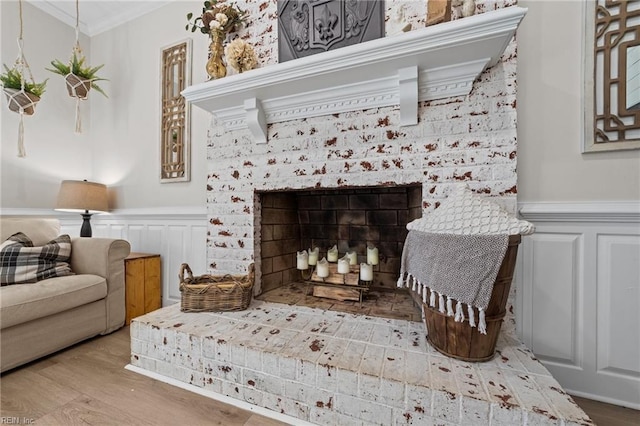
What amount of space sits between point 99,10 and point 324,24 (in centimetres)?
241

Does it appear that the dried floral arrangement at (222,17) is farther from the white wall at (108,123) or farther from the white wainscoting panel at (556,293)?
the white wainscoting panel at (556,293)

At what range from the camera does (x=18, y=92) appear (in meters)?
1.91

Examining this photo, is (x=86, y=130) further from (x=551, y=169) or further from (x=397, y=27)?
(x=551, y=169)

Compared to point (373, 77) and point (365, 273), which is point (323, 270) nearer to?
point (365, 273)

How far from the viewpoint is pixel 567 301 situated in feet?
4.19

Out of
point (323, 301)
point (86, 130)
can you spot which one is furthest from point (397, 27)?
point (86, 130)

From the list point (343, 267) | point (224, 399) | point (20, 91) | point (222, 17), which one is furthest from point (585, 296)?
point (20, 91)

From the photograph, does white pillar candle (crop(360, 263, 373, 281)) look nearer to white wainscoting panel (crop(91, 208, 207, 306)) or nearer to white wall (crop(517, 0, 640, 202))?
white wall (crop(517, 0, 640, 202))

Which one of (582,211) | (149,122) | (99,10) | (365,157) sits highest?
(99,10)

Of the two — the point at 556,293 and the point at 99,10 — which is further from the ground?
the point at 99,10

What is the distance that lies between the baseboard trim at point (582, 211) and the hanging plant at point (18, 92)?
331 cm

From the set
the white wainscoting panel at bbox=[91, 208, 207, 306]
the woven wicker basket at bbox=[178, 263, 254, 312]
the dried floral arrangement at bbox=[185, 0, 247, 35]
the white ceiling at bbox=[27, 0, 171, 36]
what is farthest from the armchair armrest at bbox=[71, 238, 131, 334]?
the white ceiling at bbox=[27, 0, 171, 36]

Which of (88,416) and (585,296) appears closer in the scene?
(88,416)

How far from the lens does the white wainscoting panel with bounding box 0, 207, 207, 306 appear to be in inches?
83.4
